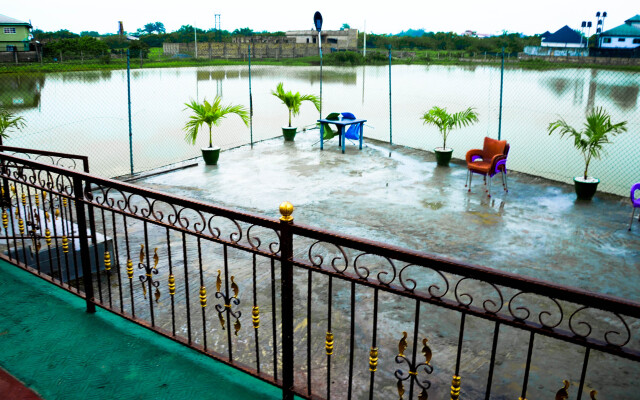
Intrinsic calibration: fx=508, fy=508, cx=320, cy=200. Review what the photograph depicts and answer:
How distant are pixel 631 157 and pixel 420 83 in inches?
243

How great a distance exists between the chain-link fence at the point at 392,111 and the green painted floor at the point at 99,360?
19.5 ft

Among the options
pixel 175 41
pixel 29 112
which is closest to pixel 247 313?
pixel 29 112

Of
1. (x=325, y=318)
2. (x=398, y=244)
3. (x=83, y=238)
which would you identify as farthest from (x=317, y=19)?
(x=83, y=238)

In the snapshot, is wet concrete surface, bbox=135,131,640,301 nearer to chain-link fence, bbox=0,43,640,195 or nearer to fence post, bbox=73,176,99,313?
chain-link fence, bbox=0,43,640,195

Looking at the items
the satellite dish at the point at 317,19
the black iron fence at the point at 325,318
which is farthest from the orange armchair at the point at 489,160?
the satellite dish at the point at 317,19

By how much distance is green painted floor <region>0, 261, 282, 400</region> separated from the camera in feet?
8.80

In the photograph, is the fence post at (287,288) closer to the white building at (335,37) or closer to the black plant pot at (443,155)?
the black plant pot at (443,155)

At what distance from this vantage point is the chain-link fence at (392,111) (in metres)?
10.4

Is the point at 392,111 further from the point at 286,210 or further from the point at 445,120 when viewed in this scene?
the point at 286,210

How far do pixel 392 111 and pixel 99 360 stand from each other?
10.4 metres

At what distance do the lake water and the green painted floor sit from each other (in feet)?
20.7

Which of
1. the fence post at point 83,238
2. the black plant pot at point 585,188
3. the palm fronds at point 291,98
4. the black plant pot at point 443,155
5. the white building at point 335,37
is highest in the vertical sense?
the white building at point 335,37

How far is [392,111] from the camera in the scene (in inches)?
489

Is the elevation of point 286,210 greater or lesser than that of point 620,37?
lesser
